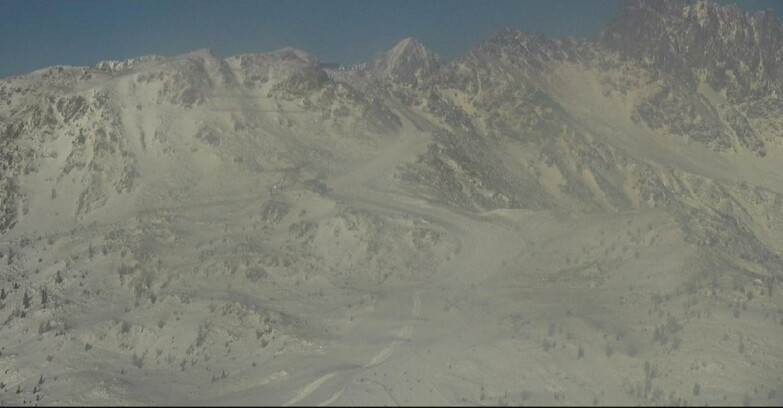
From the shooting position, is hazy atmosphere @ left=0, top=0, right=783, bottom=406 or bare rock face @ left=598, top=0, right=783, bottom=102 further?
bare rock face @ left=598, top=0, right=783, bottom=102

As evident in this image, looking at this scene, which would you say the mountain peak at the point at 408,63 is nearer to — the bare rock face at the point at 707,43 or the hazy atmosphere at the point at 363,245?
the hazy atmosphere at the point at 363,245

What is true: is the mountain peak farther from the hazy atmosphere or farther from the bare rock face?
the bare rock face

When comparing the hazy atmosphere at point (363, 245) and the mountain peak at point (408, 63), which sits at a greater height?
the mountain peak at point (408, 63)

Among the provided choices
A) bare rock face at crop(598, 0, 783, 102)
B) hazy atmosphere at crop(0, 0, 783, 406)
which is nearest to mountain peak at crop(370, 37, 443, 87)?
hazy atmosphere at crop(0, 0, 783, 406)

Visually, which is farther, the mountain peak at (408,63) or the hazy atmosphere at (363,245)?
the mountain peak at (408,63)

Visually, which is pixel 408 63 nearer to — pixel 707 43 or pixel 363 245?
pixel 707 43

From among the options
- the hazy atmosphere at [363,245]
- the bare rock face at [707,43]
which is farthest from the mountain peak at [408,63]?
the bare rock face at [707,43]

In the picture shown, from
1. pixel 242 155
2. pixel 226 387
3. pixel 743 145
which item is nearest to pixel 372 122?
pixel 242 155

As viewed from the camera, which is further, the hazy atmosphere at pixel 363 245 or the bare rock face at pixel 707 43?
the bare rock face at pixel 707 43

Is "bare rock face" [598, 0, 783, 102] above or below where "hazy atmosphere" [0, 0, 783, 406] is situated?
above
